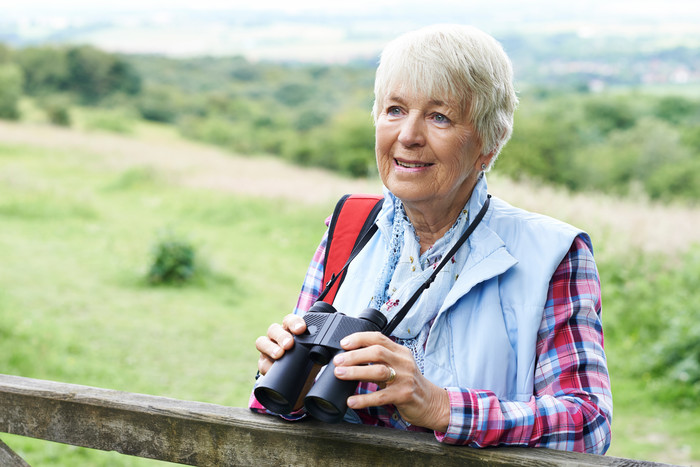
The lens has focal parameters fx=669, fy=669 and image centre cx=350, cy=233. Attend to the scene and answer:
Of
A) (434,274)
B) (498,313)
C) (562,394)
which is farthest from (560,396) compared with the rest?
(434,274)

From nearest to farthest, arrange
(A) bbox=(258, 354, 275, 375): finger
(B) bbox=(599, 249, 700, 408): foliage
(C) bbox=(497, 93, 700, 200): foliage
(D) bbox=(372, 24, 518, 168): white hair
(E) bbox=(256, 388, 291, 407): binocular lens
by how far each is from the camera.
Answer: (E) bbox=(256, 388, 291, 407): binocular lens
(A) bbox=(258, 354, 275, 375): finger
(D) bbox=(372, 24, 518, 168): white hair
(B) bbox=(599, 249, 700, 408): foliage
(C) bbox=(497, 93, 700, 200): foliage

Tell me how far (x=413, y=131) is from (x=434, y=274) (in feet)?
1.11

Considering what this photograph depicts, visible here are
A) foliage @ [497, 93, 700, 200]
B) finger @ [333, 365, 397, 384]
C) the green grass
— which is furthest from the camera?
foliage @ [497, 93, 700, 200]

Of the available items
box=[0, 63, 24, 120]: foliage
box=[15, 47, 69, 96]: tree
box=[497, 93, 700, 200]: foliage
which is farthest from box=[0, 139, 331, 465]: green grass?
box=[15, 47, 69, 96]: tree

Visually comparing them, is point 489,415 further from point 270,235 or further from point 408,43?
point 270,235

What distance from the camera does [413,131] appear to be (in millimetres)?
1562

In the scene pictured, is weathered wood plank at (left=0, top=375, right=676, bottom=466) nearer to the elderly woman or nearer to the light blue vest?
the elderly woman

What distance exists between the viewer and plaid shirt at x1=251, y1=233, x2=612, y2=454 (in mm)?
1267

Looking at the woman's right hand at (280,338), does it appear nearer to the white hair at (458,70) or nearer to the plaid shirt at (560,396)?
the plaid shirt at (560,396)

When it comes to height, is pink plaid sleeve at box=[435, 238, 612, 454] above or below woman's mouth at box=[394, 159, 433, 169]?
below

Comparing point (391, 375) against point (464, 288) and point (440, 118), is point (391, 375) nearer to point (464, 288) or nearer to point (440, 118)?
point (464, 288)

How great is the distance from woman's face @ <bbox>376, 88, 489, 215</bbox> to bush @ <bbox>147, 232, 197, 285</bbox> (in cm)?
731

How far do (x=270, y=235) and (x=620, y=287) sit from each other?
6135mm

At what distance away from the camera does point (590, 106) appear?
4384 cm
